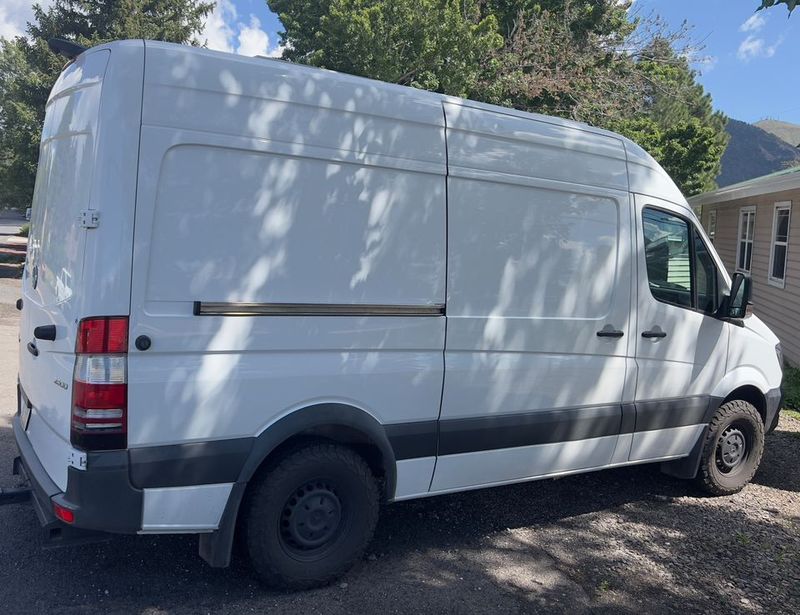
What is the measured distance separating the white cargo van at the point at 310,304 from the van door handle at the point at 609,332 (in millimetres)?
25

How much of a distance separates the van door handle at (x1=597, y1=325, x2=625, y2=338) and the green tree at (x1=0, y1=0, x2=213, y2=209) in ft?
54.2

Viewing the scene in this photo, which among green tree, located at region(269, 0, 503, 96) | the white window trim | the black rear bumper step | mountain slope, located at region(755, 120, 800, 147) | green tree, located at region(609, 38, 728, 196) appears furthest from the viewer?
mountain slope, located at region(755, 120, 800, 147)

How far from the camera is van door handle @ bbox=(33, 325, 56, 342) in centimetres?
327

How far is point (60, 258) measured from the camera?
134 inches

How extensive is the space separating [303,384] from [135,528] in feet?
3.17

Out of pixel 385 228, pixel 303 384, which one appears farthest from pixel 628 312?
pixel 303 384

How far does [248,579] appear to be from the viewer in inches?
148

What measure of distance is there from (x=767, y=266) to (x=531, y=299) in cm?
1006

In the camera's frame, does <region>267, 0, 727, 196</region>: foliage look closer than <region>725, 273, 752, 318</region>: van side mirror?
No

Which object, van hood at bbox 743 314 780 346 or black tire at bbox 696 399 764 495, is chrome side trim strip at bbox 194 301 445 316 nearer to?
black tire at bbox 696 399 764 495

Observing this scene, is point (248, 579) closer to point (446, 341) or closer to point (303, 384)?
point (303, 384)

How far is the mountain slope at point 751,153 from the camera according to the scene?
117 meters

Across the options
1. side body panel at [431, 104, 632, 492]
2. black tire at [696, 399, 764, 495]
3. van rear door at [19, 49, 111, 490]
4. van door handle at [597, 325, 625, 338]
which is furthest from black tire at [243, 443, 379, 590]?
black tire at [696, 399, 764, 495]

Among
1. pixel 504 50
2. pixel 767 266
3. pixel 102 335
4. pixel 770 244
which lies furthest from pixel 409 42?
pixel 102 335
